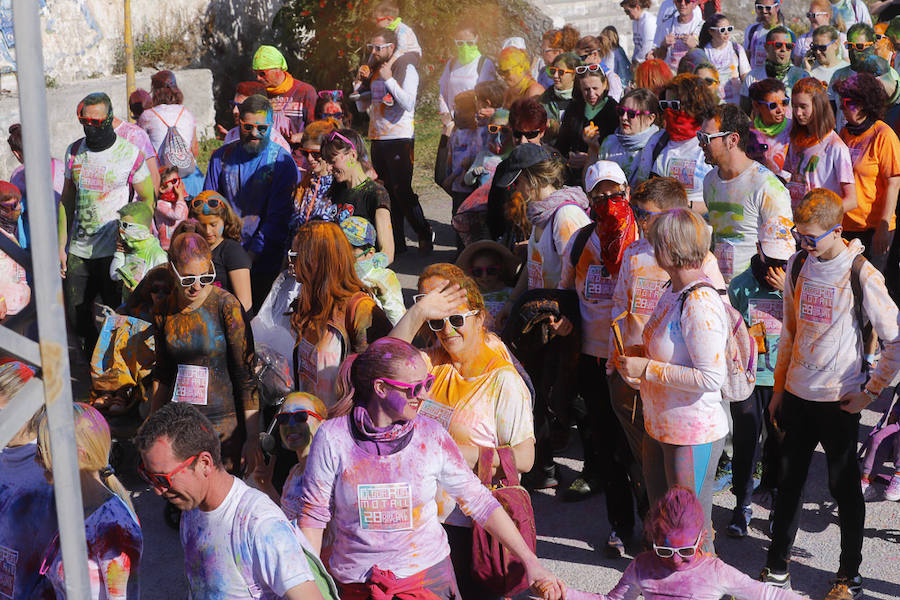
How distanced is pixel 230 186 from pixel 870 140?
14.1 feet

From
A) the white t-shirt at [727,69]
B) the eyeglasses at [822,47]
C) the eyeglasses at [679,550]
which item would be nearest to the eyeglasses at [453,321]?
the eyeglasses at [679,550]

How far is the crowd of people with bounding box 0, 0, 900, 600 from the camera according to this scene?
3.58 meters

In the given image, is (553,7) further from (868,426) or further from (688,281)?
(688,281)

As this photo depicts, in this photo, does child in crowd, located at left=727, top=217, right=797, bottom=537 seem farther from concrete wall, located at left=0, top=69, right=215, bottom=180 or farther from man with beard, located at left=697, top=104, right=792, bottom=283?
concrete wall, located at left=0, top=69, right=215, bottom=180

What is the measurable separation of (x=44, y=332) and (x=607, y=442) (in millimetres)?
3745

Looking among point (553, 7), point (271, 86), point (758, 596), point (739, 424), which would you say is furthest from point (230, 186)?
point (553, 7)

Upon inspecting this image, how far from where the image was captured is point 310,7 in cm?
1467

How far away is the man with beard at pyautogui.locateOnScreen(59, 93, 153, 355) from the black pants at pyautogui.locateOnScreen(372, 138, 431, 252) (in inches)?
120

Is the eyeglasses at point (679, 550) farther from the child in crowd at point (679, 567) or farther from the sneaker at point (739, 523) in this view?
the sneaker at point (739, 523)

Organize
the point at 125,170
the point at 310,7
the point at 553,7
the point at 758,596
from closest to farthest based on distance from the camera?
Answer: 1. the point at 758,596
2. the point at 125,170
3. the point at 310,7
4. the point at 553,7

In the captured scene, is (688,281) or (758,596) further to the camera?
(688,281)

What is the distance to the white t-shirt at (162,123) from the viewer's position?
8.68 meters

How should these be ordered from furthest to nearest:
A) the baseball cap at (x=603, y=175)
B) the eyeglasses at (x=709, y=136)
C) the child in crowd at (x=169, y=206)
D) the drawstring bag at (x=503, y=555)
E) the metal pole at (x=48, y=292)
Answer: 1. the child in crowd at (x=169, y=206)
2. the eyeglasses at (x=709, y=136)
3. the baseball cap at (x=603, y=175)
4. the drawstring bag at (x=503, y=555)
5. the metal pole at (x=48, y=292)

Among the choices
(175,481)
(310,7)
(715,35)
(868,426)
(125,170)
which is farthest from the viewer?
(310,7)
